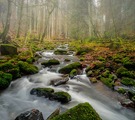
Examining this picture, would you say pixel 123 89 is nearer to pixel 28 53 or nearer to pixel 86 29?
pixel 28 53

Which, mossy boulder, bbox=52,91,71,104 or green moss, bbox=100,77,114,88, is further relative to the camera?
green moss, bbox=100,77,114,88

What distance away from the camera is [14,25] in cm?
3356

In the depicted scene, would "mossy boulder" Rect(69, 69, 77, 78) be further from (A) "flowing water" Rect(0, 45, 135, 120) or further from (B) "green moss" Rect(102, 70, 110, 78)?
(B) "green moss" Rect(102, 70, 110, 78)

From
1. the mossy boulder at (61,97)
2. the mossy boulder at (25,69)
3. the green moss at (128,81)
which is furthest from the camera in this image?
the mossy boulder at (25,69)

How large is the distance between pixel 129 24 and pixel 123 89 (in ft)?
55.7

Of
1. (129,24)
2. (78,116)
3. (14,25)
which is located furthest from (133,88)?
(14,25)

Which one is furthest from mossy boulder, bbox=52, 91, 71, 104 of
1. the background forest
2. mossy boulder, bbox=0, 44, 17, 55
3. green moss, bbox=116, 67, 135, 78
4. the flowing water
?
the background forest

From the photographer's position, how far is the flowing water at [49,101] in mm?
5336

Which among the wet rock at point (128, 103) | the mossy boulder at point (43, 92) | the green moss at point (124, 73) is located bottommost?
the wet rock at point (128, 103)

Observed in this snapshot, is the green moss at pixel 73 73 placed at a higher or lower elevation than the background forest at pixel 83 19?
lower

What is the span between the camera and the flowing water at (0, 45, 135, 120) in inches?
210

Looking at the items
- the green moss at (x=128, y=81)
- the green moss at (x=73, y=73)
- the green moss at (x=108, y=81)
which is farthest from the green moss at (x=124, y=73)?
the green moss at (x=73, y=73)

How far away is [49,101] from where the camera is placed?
229 inches

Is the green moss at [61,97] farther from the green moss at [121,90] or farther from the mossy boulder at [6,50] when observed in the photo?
the mossy boulder at [6,50]
